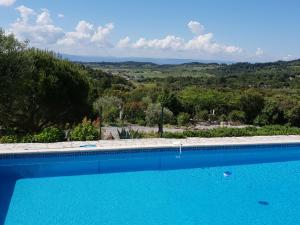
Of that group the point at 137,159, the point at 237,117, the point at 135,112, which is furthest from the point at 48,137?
the point at 237,117

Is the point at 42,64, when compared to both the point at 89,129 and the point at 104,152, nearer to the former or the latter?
the point at 89,129

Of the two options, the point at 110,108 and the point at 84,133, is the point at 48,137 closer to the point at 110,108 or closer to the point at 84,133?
the point at 84,133

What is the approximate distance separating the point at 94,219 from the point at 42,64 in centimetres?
1057

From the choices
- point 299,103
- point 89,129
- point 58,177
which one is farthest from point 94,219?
point 299,103

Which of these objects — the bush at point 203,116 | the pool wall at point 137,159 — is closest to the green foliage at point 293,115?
the bush at point 203,116

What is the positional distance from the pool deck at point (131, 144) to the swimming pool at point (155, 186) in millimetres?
139

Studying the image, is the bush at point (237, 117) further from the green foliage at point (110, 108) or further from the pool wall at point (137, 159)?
A: the pool wall at point (137, 159)

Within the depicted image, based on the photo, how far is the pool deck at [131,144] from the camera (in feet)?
33.0

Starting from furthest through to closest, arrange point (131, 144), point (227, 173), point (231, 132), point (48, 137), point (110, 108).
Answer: point (110, 108) < point (231, 132) < point (48, 137) < point (131, 144) < point (227, 173)

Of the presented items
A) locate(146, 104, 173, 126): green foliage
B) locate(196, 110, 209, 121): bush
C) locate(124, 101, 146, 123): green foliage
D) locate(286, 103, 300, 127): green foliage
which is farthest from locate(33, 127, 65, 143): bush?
locate(286, 103, 300, 127): green foliage

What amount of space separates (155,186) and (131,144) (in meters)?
2.31

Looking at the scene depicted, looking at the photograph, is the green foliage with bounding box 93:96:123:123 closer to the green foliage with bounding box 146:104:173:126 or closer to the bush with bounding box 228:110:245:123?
the green foliage with bounding box 146:104:173:126

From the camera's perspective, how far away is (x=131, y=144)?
11062 millimetres

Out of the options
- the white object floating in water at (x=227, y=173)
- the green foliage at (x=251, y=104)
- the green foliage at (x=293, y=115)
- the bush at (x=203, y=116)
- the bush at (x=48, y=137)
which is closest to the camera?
the white object floating in water at (x=227, y=173)
